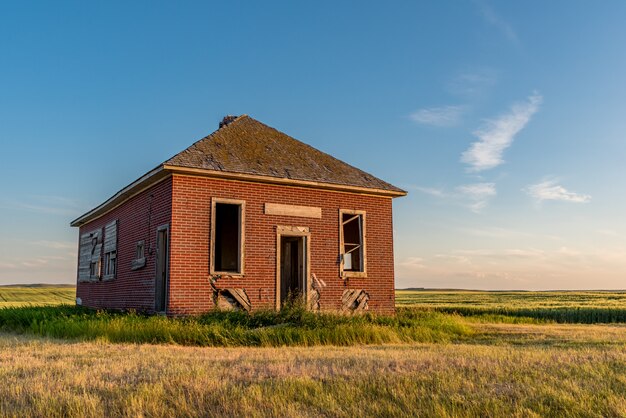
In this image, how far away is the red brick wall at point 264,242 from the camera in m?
13.7

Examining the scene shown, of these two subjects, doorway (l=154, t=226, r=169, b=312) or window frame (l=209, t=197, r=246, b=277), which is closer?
window frame (l=209, t=197, r=246, b=277)

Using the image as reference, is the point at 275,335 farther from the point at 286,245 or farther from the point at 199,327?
the point at 286,245

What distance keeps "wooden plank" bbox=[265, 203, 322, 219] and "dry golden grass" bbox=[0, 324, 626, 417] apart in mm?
6325

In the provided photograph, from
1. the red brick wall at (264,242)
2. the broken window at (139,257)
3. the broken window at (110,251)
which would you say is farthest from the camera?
the broken window at (110,251)

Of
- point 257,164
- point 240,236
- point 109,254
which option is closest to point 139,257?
point 240,236

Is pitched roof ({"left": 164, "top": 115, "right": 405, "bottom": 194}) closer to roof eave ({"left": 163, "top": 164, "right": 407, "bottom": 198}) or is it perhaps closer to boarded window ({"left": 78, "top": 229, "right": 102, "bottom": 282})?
roof eave ({"left": 163, "top": 164, "right": 407, "bottom": 198})

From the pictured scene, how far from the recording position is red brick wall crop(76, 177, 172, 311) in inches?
575

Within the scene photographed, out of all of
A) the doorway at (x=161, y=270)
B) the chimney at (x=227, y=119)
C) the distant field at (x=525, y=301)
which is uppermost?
the chimney at (x=227, y=119)

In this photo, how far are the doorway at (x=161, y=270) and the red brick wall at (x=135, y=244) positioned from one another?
165 millimetres

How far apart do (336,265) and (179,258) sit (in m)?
4.51

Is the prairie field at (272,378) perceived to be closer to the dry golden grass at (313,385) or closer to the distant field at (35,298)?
the dry golden grass at (313,385)

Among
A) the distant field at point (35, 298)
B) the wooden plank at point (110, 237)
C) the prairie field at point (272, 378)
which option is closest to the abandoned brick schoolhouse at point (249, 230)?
the wooden plank at point (110, 237)

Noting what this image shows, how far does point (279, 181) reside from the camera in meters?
15.1

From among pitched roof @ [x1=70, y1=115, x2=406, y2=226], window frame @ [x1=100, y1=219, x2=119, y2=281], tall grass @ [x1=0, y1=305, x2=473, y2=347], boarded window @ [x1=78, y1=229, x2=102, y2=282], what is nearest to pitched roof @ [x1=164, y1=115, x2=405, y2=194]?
pitched roof @ [x1=70, y1=115, x2=406, y2=226]
